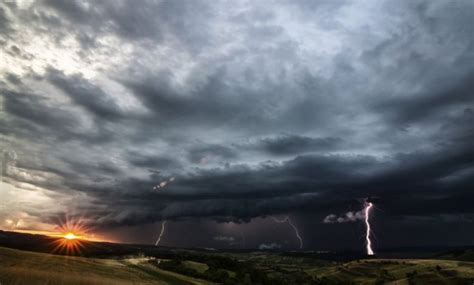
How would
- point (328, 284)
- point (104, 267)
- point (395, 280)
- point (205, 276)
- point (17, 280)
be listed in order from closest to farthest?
1. point (17, 280)
2. point (104, 267)
3. point (205, 276)
4. point (328, 284)
5. point (395, 280)

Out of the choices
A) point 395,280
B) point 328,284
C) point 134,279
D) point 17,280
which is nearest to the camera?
point 17,280

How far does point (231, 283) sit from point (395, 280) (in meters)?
129

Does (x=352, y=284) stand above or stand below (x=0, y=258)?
below

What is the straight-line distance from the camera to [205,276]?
108 meters

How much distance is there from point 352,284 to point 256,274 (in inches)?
3130

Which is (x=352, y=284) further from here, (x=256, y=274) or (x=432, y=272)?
(x=256, y=274)

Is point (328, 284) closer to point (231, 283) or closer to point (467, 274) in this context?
point (467, 274)

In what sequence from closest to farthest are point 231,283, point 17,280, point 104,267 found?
point 17,280
point 104,267
point 231,283

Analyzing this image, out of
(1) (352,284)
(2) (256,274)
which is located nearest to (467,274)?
(1) (352,284)

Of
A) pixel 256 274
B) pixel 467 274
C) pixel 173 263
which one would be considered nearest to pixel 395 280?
pixel 467 274

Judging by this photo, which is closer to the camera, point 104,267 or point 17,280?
point 17,280

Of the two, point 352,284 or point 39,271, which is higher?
point 39,271

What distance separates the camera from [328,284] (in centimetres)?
18062

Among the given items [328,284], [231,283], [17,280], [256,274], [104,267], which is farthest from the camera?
[328,284]
